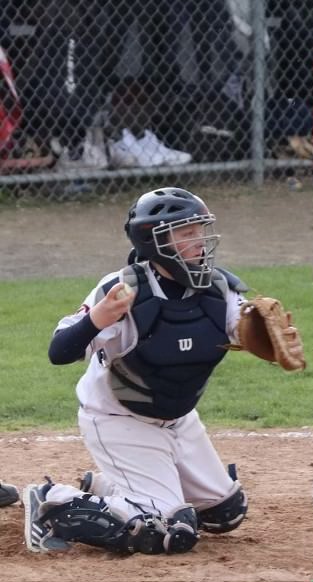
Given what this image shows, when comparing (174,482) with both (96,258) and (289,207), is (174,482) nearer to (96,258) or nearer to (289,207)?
(96,258)

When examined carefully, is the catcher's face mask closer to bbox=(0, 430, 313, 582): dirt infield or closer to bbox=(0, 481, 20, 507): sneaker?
bbox=(0, 430, 313, 582): dirt infield

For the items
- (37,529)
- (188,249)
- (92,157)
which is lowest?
(92,157)

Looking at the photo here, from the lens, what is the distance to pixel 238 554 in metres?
3.90

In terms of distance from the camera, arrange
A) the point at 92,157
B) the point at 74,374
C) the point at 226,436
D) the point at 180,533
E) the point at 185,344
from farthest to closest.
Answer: the point at 92,157 → the point at 74,374 → the point at 226,436 → the point at 185,344 → the point at 180,533

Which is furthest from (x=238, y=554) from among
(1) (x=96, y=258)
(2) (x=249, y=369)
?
(1) (x=96, y=258)

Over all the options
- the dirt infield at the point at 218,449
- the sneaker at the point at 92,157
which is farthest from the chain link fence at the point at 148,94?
the dirt infield at the point at 218,449

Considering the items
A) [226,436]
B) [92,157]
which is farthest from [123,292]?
[92,157]

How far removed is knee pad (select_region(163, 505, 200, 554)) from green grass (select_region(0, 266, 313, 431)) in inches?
69.3

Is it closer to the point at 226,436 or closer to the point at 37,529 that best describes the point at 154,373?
the point at 37,529

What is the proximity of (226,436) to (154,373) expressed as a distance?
5.25 ft

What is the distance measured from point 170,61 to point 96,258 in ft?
6.45

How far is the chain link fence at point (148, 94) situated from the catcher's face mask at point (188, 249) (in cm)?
557

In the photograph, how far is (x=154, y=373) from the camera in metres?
4.01

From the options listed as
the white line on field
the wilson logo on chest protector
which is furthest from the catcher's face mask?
the white line on field
